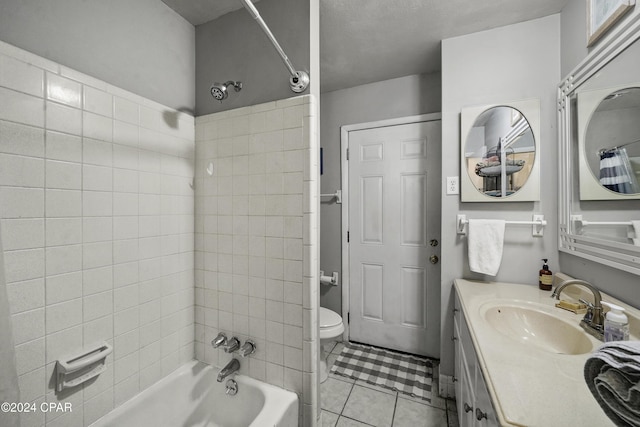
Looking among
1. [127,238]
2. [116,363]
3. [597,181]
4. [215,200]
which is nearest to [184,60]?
[215,200]

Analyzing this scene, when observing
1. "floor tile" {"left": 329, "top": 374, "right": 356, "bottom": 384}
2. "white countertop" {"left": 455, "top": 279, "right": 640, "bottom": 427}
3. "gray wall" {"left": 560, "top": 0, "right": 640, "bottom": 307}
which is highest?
"gray wall" {"left": 560, "top": 0, "right": 640, "bottom": 307}

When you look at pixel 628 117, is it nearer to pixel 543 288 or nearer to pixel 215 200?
pixel 543 288

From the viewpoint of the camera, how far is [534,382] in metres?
0.61

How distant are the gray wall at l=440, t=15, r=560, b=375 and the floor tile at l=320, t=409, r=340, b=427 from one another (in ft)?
2.58

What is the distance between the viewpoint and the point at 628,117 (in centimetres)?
87

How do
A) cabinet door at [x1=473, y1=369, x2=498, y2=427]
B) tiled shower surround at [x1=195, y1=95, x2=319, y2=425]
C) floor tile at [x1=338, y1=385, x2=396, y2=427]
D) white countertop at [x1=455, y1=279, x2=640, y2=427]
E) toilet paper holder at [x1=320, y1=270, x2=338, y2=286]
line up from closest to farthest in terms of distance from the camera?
1. white countertop at [x1=455, y1=279, x2=640, y2=427]
2. cabinet door at [x1=473, y1=369, x2=498, y2=427]
3. tiled shower surround at [x1=195, y1=95, x2=319, y2=425]
4. floor tile at [x1=338, y1=385, x2=396, y2=427]
5. toilet paper holder at [x1=320, y1=270, x2=338, y2=286]

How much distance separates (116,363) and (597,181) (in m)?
2.24

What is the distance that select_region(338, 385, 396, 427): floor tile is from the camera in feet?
4.67

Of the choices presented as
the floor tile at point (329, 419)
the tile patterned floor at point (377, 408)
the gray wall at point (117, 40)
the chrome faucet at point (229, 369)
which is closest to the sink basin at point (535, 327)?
the tile patterned floor at point (377, 408)

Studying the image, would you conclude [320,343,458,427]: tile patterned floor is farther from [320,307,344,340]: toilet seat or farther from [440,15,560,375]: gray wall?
[320,307,344,340]: toilet seat

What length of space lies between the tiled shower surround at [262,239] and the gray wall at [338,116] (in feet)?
3.74

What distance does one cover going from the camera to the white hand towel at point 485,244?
4.55 ft

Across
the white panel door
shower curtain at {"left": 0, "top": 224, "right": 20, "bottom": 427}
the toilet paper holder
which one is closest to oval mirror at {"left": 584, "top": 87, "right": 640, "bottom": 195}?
the white panel door

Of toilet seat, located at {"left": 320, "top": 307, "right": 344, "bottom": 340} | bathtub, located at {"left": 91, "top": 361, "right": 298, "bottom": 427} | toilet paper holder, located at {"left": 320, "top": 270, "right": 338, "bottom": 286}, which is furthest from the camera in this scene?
toilet paper holder, located at {"left": 320, "top": 270, "right": 338, "bottom": 286}
